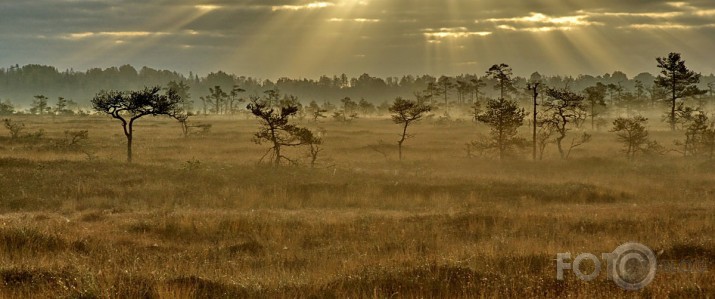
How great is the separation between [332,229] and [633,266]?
897cm

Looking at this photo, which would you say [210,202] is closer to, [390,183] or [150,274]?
[390,183]

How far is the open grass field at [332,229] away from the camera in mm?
9570

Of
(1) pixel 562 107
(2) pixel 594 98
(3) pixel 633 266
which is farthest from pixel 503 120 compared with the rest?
(3) pixel 633 266

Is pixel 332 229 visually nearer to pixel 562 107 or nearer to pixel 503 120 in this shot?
pixel 503 120

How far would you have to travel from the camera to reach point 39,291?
29.3 ft

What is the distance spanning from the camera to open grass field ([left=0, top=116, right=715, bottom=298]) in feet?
31.4

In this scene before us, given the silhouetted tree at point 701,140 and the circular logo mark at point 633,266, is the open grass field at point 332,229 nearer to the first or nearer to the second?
the circular logo mark at point 633,266

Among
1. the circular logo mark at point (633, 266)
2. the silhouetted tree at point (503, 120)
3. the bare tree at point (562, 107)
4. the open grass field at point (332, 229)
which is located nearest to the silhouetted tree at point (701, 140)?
the open grass field at point (332, 229)

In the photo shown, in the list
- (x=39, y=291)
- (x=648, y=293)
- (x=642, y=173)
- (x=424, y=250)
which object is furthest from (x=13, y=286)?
(x=642, y=173)

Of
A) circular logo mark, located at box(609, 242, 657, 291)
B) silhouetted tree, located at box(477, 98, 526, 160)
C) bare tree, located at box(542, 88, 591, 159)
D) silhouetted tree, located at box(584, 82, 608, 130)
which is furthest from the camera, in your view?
silhouetted tree, located at box(584, 82, 608, 130)

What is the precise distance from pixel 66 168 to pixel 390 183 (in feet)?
57.3

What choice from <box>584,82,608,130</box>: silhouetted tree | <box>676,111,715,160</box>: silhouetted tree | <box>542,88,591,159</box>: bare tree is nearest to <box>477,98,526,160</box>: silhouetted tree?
<box>542,88,591,159</box>: bare tree

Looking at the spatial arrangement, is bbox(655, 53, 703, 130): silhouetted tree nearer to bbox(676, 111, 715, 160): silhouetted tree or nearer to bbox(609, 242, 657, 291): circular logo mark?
bbox(676, 111, 715, 160): silhouetted tree

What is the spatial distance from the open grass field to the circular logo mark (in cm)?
29
